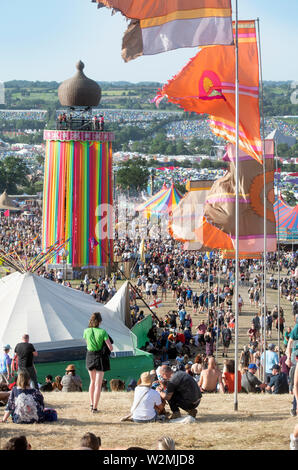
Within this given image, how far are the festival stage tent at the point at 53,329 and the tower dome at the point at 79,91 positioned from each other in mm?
21837

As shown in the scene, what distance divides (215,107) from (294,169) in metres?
173

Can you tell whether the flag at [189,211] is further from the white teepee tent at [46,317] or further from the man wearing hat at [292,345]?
the man wearing hat at [292,345]

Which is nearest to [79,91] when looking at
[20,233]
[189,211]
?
[20,233]

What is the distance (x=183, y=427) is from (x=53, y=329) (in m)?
7.84

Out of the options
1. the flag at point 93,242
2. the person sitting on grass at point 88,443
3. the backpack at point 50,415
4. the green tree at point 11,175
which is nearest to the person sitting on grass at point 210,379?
the backpack at point 50,415

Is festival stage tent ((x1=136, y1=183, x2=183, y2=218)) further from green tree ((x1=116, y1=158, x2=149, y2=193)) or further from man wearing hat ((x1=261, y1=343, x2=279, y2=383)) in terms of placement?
green tree ((x1=116, y1=158, x2=149, y2=193))

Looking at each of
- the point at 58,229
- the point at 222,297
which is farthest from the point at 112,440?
the point at 58,229

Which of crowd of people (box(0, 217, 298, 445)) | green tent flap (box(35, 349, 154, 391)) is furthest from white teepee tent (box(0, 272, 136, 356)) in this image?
crowd of people (box(0, 217, 298, 445))

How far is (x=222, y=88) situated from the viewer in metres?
13.7

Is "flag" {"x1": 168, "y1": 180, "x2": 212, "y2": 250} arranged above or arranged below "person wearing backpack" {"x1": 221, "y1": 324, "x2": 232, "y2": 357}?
above

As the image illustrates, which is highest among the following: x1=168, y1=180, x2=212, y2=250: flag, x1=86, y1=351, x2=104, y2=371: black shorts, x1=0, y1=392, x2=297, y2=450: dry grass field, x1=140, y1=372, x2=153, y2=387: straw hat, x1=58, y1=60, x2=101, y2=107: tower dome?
x1=58, y1=60, x2=101, y2=107: tower dome

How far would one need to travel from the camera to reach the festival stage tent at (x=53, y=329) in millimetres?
16984

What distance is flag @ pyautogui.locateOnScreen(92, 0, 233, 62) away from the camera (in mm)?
11586

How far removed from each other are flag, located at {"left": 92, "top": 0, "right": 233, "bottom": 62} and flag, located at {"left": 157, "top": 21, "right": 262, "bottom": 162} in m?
1.91
